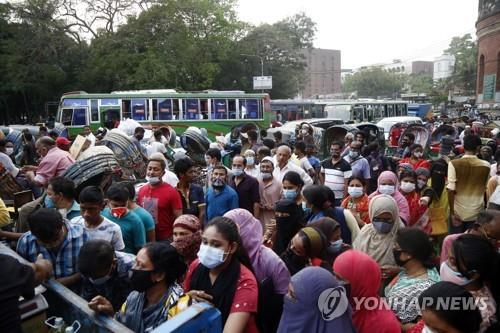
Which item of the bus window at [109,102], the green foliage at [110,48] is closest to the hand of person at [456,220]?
the bus window at [109,102]

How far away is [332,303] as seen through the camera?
219 centimetres

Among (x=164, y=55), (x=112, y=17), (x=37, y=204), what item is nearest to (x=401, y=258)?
(x=37, y=204)

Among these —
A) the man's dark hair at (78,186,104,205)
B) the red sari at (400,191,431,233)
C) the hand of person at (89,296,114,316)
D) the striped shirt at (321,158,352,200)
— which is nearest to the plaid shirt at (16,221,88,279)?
the man's dark hair at (78,186,104,205)

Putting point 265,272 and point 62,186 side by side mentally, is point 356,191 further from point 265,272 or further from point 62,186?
point 62,186

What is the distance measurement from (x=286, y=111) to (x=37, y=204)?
89.7 ft

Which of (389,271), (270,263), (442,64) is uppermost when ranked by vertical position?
(442,64)

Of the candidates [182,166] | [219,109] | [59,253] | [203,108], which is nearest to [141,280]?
[59,253]

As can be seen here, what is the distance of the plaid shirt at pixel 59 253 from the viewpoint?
2.96 metres

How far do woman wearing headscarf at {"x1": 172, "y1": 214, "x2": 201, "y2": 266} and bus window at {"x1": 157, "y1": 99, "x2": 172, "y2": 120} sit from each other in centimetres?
1666

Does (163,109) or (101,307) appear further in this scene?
(163,109)

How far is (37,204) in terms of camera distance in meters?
4.18

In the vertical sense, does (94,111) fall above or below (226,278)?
above

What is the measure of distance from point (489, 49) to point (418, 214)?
34763 millimetres

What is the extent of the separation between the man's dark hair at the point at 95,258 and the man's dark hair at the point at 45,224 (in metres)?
0.39
